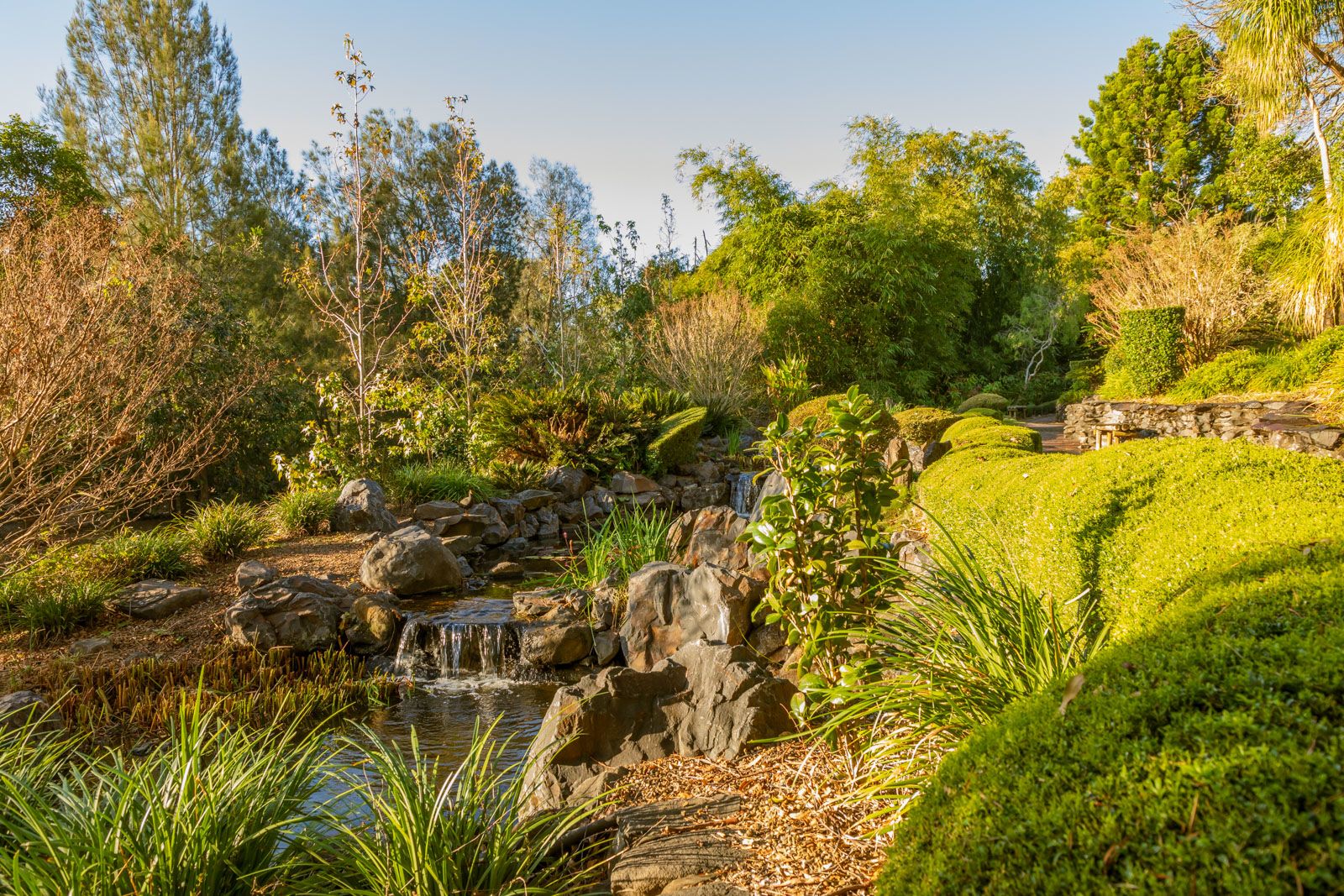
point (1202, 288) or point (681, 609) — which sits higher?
point (1202, 288)

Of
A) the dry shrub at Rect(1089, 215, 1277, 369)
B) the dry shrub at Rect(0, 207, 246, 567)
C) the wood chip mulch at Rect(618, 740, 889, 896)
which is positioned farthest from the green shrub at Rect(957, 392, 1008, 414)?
the wood chip mulch at Rect(618, 740, 889, 896)

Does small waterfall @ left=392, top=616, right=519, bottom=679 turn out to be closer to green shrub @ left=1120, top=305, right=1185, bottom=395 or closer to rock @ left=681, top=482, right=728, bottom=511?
rock @ left=681, top=482, right=728, bottom=511

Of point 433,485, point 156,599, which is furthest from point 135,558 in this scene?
point 433,485

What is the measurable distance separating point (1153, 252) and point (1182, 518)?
14.0 meters

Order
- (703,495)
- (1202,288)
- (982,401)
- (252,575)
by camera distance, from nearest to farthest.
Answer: (252,575)
(703,495)
(1202,288)
(982,401)

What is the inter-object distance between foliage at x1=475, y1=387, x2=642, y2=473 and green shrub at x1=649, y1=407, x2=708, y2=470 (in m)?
0.32

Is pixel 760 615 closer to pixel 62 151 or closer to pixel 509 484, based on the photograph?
pixel 509 484

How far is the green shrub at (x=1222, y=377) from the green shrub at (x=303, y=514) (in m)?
11.6

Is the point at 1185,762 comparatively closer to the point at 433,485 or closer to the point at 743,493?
the point at 433,485

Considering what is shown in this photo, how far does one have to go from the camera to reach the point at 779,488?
7.03m

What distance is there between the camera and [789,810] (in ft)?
7.59

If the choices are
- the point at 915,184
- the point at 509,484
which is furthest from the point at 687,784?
the point at 915,184

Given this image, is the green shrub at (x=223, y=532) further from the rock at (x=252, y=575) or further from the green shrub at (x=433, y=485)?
the green shrub at (x=433, y=485)

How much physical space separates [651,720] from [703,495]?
766cm
